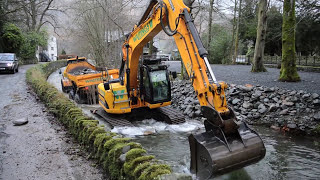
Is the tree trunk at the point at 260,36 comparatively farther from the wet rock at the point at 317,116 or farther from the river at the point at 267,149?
the river at the point at 267,149

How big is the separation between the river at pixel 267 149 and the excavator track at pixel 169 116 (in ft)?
0.57

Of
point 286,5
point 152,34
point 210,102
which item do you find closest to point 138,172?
point 210,102

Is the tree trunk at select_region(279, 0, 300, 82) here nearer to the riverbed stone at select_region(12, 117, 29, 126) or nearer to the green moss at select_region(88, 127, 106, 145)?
the green moss at select_region(88, 127, 106, 145)

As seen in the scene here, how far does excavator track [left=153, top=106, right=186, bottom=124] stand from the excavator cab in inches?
27.7

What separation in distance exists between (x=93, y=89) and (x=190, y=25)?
9.31m

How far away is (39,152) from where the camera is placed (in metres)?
5.97

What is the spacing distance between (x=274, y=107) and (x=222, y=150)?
20.3 ft

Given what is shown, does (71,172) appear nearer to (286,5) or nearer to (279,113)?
(279,113)

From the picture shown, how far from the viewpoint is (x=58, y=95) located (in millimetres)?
10188

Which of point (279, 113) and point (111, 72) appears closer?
point (279, 113)

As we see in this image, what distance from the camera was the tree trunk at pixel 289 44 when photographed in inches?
480

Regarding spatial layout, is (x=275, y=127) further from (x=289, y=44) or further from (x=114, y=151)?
(x=114, y=151)

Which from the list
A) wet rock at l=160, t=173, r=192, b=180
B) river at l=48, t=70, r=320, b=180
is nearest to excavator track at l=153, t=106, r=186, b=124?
river at l=48, t=70, r=320, b=180

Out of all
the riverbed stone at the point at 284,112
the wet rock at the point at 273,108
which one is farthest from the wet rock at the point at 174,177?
the wet rock at the point at 273,108
